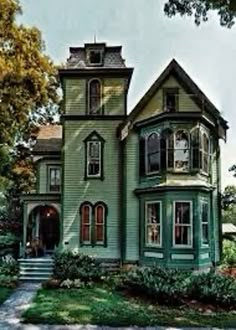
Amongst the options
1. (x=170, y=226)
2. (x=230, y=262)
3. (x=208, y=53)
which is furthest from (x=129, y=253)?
(x=208, y=53)

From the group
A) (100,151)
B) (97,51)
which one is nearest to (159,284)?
(100,151)

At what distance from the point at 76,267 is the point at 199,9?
1075 cm

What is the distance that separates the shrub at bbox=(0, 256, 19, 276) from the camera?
18594mm

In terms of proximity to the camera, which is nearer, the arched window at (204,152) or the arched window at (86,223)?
the arched window at (204,152)

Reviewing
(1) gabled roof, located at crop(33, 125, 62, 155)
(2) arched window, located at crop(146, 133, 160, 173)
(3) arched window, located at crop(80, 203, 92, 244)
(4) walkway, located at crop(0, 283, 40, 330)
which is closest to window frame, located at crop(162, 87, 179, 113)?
(2) arched window, located at crop(146, 133, 160, 173)

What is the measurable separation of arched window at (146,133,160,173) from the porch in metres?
5.14

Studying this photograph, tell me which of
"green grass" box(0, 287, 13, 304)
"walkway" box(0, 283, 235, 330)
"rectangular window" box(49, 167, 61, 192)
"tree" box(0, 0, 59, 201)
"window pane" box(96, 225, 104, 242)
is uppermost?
"tree" box(0, 0, 59, 201)

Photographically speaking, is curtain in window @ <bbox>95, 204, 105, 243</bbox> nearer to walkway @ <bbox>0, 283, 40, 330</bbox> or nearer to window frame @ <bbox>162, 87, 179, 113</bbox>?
walkway @ <bbox>0, 283, 40, 330</bbox>

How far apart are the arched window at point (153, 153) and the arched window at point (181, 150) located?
2.70 ft

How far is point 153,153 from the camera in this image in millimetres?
19703

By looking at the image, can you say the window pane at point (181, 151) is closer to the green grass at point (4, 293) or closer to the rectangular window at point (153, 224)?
the rectangular window at point (153, 224)

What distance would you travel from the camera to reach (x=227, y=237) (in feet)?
75.7

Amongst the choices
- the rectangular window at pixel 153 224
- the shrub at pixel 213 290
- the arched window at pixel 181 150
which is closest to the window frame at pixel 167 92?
the arched window at pixel 181 150

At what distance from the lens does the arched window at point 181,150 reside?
1908 cm
